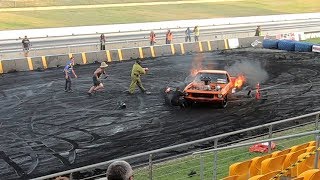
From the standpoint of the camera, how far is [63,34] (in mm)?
53375

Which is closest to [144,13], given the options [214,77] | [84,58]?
[84,58]

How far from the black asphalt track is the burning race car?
41cm

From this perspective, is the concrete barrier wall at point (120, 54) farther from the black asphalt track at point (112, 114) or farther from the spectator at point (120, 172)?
the spectator at point (120, 172)

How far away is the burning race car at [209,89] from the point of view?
21.5m

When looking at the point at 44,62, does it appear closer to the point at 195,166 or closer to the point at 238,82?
the point at 238,82

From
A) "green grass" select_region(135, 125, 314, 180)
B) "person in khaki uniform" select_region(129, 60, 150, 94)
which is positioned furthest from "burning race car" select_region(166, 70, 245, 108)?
"green grass" select_region(135, 125, 314, 180)

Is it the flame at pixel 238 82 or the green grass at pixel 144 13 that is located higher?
the green grass at pixel 144 13

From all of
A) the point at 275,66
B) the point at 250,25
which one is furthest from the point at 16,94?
the point at 250,25

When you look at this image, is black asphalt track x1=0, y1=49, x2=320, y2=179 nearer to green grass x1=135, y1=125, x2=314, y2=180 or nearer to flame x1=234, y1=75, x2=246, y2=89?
flame x1=234, y1=75, x2=246, y2=89

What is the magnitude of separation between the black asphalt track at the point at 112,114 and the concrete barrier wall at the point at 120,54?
1229mm

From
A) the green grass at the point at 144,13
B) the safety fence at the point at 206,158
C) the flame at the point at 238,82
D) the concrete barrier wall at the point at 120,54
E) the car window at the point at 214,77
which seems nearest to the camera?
the safety fence at the point at 206,158

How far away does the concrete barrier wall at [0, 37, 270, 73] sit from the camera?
3148 cm

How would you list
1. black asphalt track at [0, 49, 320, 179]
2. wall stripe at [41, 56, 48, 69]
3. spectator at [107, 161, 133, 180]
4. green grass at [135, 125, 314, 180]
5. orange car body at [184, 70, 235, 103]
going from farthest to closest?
wall stripe at [41, 56, 48, 69], orange car body at [184, 70, 235, 103], black asphalt track at [0, 49, 320, 179], green grass at [135, 125, 314, 180], spectator at [107, 161, 133, 180]

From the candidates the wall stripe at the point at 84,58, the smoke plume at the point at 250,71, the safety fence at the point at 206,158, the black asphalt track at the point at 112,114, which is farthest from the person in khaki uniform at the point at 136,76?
the wall stripe at the point at 84,58
